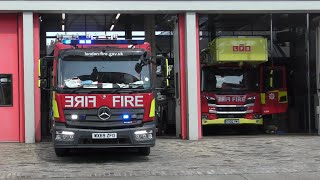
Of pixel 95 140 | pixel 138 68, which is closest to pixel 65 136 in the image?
pixel 95 140

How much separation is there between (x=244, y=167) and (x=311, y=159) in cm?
216

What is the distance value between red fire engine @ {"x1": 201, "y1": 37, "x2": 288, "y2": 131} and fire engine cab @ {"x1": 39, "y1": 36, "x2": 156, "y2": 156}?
6.46 metres

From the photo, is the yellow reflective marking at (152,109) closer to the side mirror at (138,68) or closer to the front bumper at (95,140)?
the front bumper at (95,140)

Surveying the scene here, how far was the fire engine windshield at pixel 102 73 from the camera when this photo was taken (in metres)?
11.1

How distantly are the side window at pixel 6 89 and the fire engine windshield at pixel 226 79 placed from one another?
22.7ft

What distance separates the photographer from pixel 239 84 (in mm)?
18625

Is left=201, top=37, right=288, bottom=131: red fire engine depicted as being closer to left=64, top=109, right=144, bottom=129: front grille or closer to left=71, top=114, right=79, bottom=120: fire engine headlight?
left=64, top=109, right=144, bottom=129: front grille

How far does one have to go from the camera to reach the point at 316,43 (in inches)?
708

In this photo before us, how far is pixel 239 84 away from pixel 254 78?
0.68 meters

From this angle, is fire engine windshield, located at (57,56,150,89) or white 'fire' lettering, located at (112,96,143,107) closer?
white 'fire' lettering, located at (112,96,143,107)

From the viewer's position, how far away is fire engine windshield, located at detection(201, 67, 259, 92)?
1848cm

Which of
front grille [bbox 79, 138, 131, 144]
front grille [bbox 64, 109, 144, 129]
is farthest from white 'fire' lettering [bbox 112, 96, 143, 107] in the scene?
front grille [bbox 79, 138, 131, 144]

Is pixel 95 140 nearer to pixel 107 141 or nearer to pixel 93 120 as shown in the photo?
pixel 107 141

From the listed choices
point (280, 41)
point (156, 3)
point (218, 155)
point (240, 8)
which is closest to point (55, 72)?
point (218, 155)
